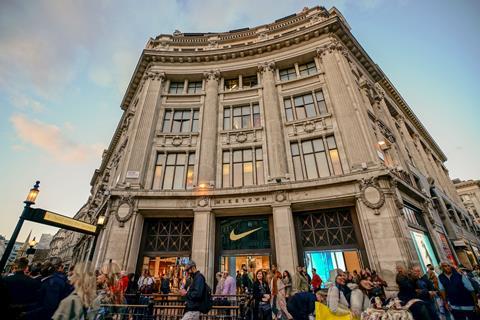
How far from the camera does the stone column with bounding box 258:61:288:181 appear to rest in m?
14.4

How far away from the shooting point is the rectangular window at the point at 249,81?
1958cm

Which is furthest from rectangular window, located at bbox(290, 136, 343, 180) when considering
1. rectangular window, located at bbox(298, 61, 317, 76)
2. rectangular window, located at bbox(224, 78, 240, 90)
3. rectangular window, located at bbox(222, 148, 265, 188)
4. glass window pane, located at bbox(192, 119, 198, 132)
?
rectangular window, located at bbox(224, 78, 240, 90)

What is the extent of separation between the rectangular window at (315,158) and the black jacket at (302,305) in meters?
10.2

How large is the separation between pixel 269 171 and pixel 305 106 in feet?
20.0

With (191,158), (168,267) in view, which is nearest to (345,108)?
(191,158)

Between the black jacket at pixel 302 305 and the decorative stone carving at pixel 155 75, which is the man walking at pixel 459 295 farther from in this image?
the decorative stone carving at pixel 155 75

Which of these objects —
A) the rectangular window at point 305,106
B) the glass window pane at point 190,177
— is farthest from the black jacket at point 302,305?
the rectangular window at point 305,106

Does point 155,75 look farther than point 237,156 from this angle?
Yes

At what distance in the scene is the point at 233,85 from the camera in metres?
19.8

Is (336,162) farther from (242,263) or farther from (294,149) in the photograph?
(242,263)

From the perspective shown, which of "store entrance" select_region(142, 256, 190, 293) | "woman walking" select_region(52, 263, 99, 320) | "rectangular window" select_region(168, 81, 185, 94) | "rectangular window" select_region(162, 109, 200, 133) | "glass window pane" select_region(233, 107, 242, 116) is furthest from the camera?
"rectangular window" select_region(168, 81, 185, 94)

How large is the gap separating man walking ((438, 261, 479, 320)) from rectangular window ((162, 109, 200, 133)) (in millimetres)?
15591

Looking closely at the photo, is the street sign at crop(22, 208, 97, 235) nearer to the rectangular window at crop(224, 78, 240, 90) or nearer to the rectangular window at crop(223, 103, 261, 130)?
the rectangular window at crop(223, 103, 261, 130)

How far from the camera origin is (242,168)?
15.6m
